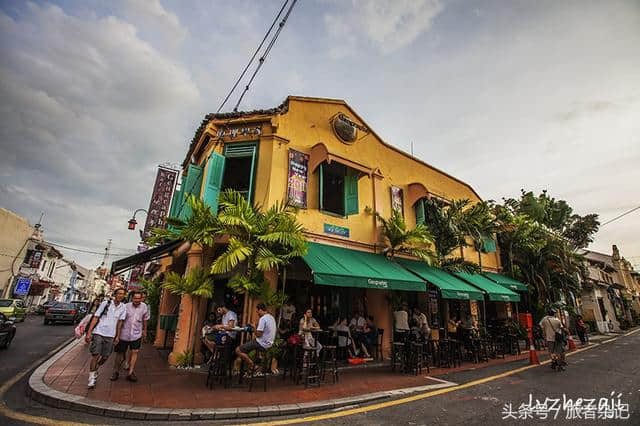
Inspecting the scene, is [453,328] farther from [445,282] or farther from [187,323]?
[187,323]

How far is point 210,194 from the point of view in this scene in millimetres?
8797

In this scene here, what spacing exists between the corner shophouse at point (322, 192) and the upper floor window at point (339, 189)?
39mm

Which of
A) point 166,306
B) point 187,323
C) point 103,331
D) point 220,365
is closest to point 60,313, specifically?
point 166,306

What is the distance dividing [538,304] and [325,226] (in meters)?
13.7

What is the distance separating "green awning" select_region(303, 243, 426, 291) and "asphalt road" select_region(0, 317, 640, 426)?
8.80ft

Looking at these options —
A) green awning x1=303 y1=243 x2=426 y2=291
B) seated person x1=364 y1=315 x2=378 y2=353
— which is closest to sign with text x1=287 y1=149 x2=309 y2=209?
green awning x1=303 y1=243 x2=426 y2=291

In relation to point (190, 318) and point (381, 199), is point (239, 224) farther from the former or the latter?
point (381, 199)

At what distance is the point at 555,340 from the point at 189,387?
33.6 feet

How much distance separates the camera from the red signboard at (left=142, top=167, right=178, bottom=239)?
1501cm

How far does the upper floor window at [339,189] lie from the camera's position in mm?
10375

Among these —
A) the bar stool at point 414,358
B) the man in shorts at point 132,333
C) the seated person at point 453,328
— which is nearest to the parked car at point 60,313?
the man in shorts at point 132,333

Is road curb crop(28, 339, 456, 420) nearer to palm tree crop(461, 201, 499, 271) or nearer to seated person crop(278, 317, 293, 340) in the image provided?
seated person crop(278, 317, 293, 340)

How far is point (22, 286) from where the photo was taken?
2792 centimetres

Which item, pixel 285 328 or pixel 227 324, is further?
pixel 285 328
